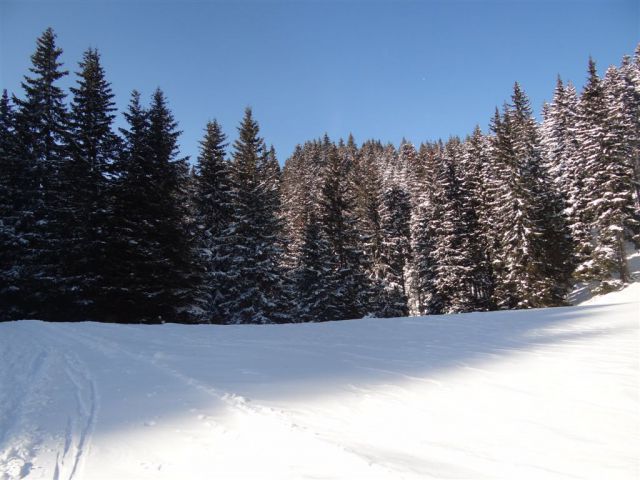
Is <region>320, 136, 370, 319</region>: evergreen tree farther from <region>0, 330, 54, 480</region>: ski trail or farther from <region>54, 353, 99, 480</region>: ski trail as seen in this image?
<region>54, 353, 99, 480</region>: ski trail

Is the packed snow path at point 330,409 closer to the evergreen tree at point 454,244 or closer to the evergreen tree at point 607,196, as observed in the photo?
the evergreen tree at point 607,196

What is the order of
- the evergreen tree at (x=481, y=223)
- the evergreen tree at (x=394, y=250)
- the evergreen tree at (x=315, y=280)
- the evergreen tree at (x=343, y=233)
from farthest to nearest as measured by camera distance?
the evergreen tree at (x=481, y=223) < the evergreen tree at (x=394, y=250) < the evergreen tree at (x=343, y=233) < the evergreen tree at (x=315, y=280)

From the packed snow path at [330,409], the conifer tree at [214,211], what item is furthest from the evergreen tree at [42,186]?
the packed snow path at [330,409]

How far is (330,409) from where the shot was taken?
505 centimetres

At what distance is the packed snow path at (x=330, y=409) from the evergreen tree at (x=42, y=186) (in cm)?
1447

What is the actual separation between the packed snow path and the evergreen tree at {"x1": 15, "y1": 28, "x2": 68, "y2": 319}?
14465 mm

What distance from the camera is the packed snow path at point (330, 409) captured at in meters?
3.61

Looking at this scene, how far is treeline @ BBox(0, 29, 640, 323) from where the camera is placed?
21.5m

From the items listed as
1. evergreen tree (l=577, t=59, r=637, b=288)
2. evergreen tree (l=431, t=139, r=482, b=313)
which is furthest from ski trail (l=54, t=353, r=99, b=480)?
evergreen tree (l=577, t=59, r=637, b=288)

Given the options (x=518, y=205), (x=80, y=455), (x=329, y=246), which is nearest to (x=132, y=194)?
(x=329, y=246)

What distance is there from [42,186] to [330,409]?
88.4 feet

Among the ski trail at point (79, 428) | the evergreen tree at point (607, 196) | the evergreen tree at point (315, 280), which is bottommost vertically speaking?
the ski trail at point (79, 428)

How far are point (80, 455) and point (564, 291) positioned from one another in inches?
1549

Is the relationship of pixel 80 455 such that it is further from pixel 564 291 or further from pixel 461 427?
pixel 564 291
